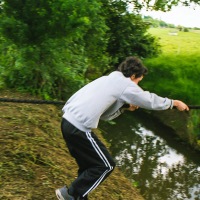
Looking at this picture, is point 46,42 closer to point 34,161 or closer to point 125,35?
point 34,161

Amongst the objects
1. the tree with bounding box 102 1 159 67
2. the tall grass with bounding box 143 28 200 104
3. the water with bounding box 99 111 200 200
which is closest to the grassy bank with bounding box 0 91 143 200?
the water with bounding box 99 111 200 200

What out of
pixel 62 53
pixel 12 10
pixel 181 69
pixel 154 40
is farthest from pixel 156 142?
pixel 154 40

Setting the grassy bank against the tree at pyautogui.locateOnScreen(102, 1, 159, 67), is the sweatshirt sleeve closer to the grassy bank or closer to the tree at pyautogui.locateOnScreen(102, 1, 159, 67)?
the grassy bank

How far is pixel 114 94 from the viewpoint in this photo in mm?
3178

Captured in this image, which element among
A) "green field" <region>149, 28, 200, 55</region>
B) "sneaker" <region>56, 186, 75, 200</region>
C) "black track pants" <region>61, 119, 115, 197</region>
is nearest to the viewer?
"black track pants" <region>61, 119, 115, 197</region>

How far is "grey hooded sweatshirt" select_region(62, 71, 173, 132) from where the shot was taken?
10.4 ft

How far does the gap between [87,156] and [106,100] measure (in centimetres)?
57

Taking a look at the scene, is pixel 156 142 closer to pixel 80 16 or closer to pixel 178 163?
pixel 178 163

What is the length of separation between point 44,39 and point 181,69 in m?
5.61

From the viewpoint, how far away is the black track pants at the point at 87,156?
329 cm

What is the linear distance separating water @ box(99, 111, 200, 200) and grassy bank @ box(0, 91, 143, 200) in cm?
236

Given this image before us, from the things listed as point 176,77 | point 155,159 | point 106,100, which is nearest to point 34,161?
point 106,100

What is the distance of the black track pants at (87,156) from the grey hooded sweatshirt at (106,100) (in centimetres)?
8

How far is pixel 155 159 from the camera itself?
9.06 m
